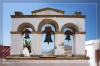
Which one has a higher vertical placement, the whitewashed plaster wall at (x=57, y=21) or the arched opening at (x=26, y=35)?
the whitewashed plaster wall at (x=57, y=21)

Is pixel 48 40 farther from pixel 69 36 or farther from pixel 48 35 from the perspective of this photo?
pixel 69 36

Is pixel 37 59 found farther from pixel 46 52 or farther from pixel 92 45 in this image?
pixel 92 45

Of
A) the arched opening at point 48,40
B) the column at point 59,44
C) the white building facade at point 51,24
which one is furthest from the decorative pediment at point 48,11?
the column at point 59,44

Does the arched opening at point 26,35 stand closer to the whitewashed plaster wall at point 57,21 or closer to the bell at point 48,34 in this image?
the whitewashed plaster wall at point 57,21

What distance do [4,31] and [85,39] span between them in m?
0.96

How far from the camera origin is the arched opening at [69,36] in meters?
5.38

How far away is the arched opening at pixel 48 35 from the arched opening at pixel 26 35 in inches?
5.0

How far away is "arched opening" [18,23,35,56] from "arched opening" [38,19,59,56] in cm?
13

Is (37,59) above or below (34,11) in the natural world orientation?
below

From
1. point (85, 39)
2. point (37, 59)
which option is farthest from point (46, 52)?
point (85, 39)

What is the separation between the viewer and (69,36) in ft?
17.9

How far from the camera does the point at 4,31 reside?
5211 millimetres

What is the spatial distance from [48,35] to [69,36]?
10.0 inches

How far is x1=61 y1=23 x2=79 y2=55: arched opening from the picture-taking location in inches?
212
